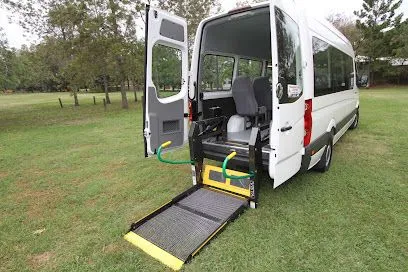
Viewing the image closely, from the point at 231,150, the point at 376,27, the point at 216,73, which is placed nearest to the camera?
the point at 231,150

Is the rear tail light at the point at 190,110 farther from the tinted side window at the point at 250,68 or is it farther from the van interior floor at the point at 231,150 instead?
the tinted side window at the point at 250,68

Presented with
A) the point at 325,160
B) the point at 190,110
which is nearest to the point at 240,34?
the point at 190,110

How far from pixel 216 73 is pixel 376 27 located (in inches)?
1299

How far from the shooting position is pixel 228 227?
300cm

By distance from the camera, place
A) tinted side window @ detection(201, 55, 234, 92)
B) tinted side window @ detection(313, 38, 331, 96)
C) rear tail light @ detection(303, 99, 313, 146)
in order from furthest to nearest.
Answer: tinted side window @ detection(201, 55, 234, 92) < tinted side window @ detection(313, 38, 331, 96) < rear tail light @ detection(303, 99, 313, 146)

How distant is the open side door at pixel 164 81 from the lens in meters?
3.49

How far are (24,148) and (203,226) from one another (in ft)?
21.3

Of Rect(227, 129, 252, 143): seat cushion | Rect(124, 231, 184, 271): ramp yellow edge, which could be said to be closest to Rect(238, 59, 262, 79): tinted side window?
Rect(227, 129, 252, 143): seat cushion

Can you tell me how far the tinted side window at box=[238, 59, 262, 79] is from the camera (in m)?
5.60

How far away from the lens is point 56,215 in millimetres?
3510

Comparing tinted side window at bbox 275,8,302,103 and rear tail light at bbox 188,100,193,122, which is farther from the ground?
tinted side window at bbox 275,8,302,103

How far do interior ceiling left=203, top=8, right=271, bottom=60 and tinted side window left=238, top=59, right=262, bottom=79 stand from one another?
0.17m

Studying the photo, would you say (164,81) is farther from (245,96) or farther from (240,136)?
(240,136)

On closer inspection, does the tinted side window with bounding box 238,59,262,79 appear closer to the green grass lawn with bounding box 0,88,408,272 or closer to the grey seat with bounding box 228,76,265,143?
the grey seat with bounding box 228,76,265,143
